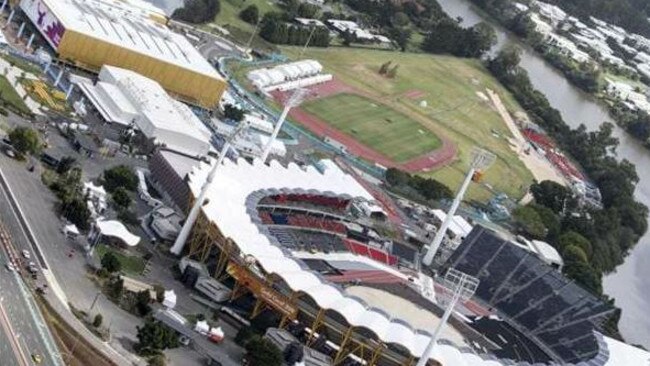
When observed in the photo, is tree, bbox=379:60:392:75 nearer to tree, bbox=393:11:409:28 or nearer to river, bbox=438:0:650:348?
tree, bbox=393:11:409:28

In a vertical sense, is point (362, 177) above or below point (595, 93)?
below

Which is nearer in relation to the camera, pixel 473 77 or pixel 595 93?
pixel 473 77

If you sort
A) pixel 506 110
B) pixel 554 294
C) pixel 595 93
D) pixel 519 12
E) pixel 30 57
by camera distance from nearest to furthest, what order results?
pixel 554 294
pixel 30 57
pixel 506 110
pixel 595 93
pixel 519 12

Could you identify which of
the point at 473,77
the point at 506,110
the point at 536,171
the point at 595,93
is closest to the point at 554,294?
the point at 536,171

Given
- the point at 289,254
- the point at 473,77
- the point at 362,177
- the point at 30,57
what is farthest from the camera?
the point at 473,77

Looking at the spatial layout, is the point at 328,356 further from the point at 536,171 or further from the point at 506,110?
the point at 506,110

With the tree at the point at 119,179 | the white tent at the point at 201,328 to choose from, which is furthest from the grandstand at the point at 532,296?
the white tent at the point at 201,328

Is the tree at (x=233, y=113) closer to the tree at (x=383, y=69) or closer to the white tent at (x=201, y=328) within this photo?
the white tent at (x=201, y=328)
